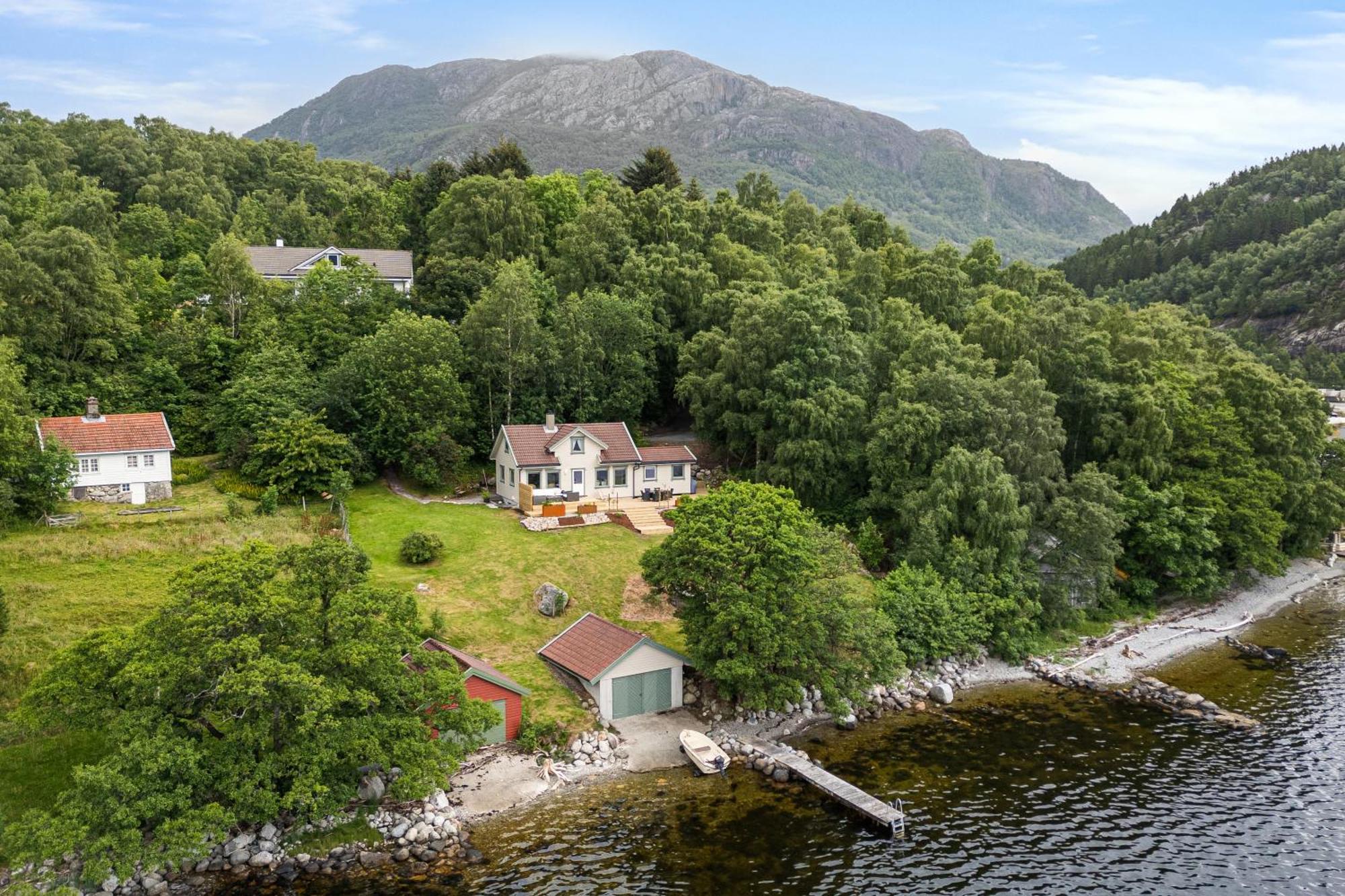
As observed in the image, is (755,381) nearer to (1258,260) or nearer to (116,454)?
(116,454)

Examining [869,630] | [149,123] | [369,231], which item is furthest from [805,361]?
[149,123]

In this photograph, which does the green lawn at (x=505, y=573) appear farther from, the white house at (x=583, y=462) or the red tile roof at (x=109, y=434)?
the red tile roof at (x=109, y=434)

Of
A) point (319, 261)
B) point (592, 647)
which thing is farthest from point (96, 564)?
point (319, 261)

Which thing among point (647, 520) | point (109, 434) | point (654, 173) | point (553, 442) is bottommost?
point (647, 520)

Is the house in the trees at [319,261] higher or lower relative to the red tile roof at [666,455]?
higher

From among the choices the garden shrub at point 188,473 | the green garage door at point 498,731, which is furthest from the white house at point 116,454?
the green garage door at point 498,731
